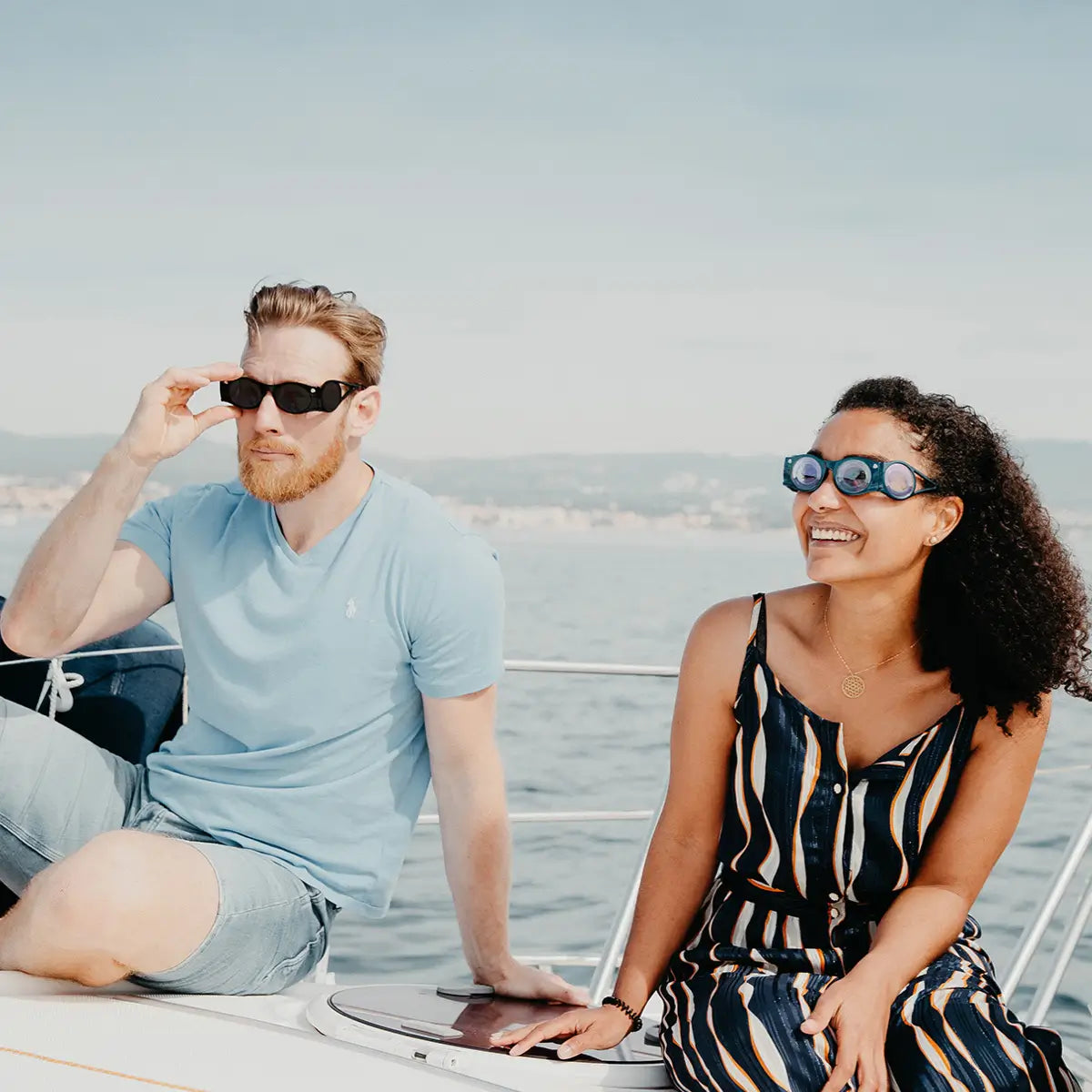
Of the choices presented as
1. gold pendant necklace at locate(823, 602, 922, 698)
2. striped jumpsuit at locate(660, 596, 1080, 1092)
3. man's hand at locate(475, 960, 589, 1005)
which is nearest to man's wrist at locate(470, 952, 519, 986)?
man's hand at locate(475, 960, 589, 1005)

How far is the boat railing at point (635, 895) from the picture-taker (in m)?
2.28

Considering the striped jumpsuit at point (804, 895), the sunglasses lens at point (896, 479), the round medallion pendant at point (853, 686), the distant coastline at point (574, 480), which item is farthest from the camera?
the distant coastline at point (574, 480)

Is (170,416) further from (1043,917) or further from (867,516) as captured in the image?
(1043,917)

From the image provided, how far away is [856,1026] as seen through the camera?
1.84 meters

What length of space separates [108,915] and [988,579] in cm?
133

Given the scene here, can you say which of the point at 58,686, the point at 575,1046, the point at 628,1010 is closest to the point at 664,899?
the point at 628,1010

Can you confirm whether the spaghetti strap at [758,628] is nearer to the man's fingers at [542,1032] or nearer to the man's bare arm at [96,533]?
the man's fingers at [542,1032]

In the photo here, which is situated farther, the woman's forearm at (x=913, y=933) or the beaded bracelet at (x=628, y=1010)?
the beaded bracelet at (x=628, y=1010)

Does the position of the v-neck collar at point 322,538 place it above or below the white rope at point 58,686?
above

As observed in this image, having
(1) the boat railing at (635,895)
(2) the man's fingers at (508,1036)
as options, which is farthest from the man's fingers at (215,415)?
(2) the man's fingers at (508,1036)

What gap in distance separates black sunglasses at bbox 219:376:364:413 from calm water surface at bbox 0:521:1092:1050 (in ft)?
3.38

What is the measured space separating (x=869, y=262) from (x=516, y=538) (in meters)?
9.69

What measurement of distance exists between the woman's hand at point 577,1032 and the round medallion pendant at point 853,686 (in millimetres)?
568

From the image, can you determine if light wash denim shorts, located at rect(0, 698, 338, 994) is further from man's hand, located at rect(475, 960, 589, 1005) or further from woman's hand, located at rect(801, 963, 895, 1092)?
woman's hand, located at rect(801, 963, 895, 1092)
